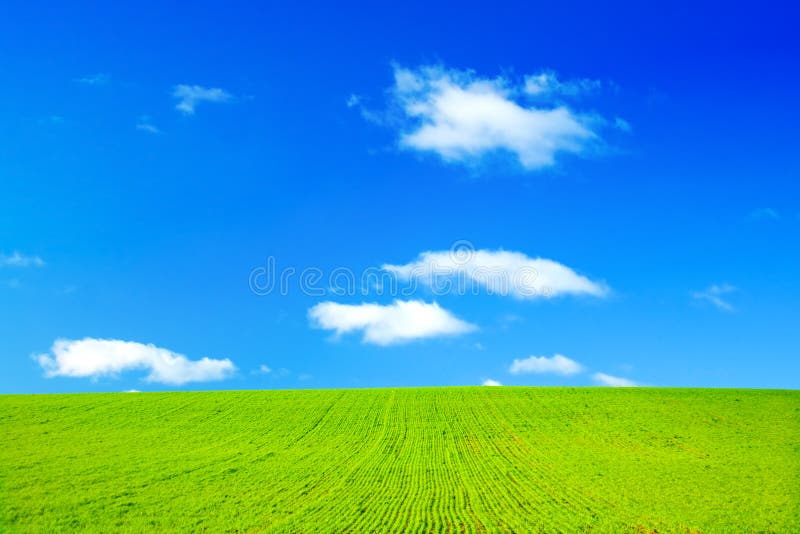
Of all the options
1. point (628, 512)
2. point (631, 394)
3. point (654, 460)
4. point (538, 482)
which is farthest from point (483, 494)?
point (631, 394)

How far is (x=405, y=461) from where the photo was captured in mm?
35938

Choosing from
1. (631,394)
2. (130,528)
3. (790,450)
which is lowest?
(130,528)

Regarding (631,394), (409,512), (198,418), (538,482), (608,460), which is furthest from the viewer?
(631,394)

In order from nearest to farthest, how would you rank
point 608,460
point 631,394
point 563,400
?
point 608,460 → point 563,400 → point 631,394

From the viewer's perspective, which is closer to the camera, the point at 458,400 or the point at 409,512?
the point at 409,512

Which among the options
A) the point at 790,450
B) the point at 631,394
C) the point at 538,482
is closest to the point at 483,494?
the point at 538,482

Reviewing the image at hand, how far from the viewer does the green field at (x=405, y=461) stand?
79.2 ft

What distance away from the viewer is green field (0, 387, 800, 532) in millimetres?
24141

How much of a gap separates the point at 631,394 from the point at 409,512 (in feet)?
146

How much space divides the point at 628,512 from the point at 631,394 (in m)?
40.2

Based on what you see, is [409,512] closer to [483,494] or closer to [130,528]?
[483,494]

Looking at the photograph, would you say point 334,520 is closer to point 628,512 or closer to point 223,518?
point 223,518

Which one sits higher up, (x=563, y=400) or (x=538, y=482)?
(x=563, y=400)

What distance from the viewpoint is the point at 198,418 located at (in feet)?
170
